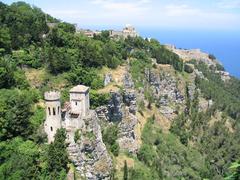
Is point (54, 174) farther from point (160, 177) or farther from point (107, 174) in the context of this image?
point (160, 177)

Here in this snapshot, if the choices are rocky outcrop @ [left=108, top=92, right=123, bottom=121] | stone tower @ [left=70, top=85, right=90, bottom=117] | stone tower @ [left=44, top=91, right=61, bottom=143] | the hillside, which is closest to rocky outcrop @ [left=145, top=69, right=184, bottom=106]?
the hillside

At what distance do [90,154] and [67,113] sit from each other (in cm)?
460

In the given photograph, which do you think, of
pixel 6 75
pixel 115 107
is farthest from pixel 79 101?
pixel 115 107

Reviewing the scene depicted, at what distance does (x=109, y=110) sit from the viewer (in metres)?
51.3

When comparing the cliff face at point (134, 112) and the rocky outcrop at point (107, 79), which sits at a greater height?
the rocky outcrop at point (107, 79)

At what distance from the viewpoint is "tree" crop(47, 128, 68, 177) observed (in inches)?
1470

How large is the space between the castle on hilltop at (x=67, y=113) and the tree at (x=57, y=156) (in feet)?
5.28

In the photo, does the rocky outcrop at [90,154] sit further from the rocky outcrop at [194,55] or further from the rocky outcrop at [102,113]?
the rocky outcrop at [194,55]

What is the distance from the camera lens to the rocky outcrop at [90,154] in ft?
130

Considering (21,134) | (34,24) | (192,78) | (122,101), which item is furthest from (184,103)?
(21,134)

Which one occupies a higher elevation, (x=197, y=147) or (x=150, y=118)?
(x=150, y=118)

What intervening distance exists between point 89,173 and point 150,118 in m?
25.0

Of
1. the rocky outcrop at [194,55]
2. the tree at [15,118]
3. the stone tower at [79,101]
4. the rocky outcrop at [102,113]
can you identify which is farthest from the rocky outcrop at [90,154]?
the rocky outcrop at [194,55]

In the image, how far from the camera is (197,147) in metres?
66.2
